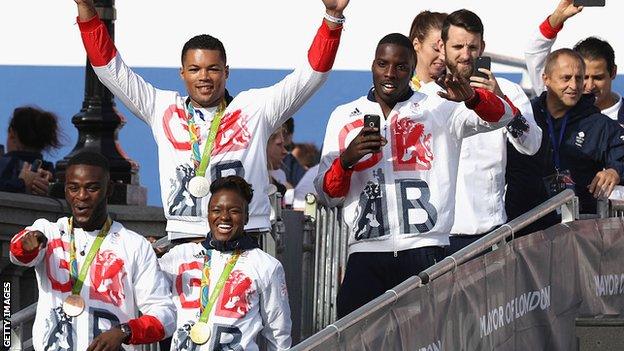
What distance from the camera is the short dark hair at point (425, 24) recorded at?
1037 cm

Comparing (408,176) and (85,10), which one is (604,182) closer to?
(408,176)

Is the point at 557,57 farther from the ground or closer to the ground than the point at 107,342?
farther from the ground

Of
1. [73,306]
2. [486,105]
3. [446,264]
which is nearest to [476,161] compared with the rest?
[486,105]

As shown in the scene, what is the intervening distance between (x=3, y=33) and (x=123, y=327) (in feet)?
36.7

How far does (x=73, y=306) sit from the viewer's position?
8.31 metres

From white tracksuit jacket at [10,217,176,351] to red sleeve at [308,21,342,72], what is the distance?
1336mm

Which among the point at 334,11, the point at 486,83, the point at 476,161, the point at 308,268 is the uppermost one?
the point at 334,11

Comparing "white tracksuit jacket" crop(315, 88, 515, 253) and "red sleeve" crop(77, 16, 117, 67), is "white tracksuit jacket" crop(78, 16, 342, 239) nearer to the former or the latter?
"red sleeve" crop(77, 16, 117, 67)

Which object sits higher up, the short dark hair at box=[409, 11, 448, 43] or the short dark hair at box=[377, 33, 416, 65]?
the short dark hair at box=[409, 11, 448, 43]

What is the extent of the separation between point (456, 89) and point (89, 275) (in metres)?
1.95

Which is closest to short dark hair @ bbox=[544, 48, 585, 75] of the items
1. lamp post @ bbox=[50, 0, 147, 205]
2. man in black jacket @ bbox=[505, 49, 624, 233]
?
man in black jacket @ bbox=[505, 49, 624, 233]

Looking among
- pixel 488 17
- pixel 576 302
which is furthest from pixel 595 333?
pixel 488 17

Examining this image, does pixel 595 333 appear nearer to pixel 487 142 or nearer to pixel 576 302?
pixel 576 302

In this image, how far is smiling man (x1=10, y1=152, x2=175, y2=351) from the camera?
8367mm
